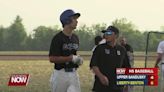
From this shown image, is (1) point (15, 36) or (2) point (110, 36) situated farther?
(1) point (15, 36)

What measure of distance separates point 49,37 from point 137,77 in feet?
86.7

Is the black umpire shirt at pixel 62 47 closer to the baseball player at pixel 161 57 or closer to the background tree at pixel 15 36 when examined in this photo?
the baseball player at pixel 161 57

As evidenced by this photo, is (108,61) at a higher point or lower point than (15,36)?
higher

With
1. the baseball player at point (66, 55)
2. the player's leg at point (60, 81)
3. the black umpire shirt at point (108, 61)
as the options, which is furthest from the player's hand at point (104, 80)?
the player's leg at point (60, 81)

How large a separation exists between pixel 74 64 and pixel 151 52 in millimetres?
9361

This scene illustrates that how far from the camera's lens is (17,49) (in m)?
51.8

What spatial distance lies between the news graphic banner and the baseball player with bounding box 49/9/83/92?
1.09m

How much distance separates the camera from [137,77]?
420 inches

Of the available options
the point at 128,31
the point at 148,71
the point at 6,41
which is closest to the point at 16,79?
the point at 148,71

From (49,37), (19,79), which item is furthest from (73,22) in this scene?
(49,37)

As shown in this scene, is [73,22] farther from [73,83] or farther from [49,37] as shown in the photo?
[49,37]

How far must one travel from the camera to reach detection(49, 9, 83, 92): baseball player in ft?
29.8

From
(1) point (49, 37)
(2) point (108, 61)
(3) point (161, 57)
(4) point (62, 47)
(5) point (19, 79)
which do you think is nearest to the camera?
(4) point (62, 47)

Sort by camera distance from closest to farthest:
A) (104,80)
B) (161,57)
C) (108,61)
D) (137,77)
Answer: (104,80) < (108,61) < (137,77) < (161,57)
